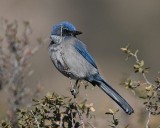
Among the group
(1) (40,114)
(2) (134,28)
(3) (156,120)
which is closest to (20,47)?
(3) (156,120)

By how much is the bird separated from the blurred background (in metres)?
6.29

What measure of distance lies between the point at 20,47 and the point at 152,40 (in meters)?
8.52

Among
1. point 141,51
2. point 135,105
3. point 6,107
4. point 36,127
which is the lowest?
point 36,127

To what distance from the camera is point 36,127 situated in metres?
5.14

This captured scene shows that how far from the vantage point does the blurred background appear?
14.5m

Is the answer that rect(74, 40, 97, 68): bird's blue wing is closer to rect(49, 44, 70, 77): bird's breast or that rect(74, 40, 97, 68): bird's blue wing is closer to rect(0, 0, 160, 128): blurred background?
rect(49, 44, 70, 77): bird's breast

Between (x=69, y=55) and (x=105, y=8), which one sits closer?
(x=69, y=55)

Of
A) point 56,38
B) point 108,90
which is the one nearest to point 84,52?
point 56,38

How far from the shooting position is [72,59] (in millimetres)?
6688

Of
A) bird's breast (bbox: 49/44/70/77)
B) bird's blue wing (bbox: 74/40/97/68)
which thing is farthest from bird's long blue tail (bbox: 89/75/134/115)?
bird's breast (bbox: 49/44/70/77)

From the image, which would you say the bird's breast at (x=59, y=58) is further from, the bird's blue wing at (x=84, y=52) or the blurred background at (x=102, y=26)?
the blurred background at (x=102, y=26)

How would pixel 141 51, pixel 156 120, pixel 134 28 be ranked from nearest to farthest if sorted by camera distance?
1. pixel 156 120
2. pixel 141 51
3. pixel 134 28

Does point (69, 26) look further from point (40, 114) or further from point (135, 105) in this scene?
point (40, 114)

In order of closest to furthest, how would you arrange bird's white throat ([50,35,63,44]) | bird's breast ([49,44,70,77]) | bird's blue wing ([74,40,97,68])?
1. bird's breast ([49,44,70,77])
2. bird's white throat ([50,35,63,44])
3. bird's blue wing ([74,40,97,68])
